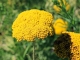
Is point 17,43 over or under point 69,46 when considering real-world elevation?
under

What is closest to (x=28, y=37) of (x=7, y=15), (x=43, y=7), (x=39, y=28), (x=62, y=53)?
(x=39, y=28)

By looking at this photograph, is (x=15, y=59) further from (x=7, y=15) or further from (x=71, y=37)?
(x=71, y=37)

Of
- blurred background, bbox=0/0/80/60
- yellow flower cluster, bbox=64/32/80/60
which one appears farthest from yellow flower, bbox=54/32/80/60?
blurred background, bbox=0/0/80/60

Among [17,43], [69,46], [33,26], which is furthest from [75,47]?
[17,43]

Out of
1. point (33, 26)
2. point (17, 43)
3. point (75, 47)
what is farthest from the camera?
point (17, 43)

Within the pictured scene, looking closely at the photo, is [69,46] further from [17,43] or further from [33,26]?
[17,43]

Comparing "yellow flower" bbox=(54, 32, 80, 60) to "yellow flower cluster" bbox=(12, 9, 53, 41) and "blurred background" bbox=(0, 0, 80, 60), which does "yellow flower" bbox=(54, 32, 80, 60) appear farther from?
"blurred background" bbox=(0, 0, 80, 60)

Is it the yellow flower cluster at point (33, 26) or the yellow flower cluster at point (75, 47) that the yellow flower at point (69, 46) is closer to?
the yellow flower cluster at point (75, 47)
